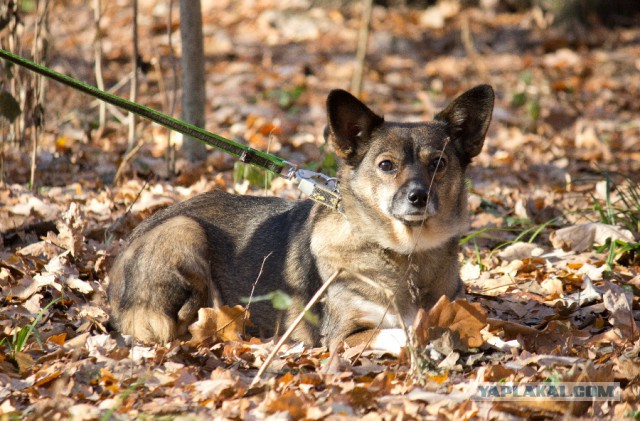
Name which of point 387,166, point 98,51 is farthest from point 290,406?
point 98,51

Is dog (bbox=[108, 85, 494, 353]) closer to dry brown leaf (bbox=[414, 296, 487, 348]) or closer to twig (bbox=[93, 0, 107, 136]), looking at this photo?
dry brown leaf (bbox=[414, 296, 487, 348])

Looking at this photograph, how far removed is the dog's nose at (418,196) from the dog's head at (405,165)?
0.04m

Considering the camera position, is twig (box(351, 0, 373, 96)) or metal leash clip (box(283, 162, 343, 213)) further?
twig (box(351, 0, 373, 96))

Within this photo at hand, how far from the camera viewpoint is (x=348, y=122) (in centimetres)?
510

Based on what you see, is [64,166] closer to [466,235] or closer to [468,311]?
[466,235]

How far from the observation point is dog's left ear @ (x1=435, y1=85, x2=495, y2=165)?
16.6 ft

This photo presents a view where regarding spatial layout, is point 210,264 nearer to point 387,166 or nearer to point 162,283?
point 162,283

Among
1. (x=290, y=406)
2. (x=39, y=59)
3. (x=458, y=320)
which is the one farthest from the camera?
(x=39, y=59)

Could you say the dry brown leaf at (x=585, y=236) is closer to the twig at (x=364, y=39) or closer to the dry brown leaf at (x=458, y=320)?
the dry brown leaf at (x=458, y=320)

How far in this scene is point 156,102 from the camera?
11.6 metres

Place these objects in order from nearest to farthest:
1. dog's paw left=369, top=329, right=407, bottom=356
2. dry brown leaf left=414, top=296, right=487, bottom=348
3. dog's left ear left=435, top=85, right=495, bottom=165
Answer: dry brown leaf left=414, top=296, right=487, bottom=348 → dog's paw left=369, top=329, right=407, bottom=356 → dog's left ear left=435, top=85, right=495, bottom=165

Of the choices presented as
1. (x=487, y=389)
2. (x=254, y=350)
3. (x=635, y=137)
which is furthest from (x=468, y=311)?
(x=635, y=137)

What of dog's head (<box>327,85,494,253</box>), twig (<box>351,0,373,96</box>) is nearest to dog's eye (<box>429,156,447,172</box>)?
dog's head (<box>327,85,494,253</box>)

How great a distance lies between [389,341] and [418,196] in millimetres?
899
